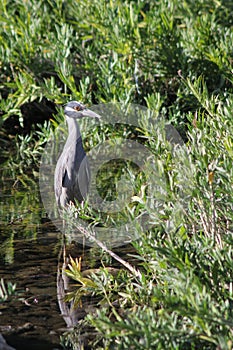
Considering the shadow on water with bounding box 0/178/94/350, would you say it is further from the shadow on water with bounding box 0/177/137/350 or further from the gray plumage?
the gray plumage

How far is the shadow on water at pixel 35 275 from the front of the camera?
11.3ft

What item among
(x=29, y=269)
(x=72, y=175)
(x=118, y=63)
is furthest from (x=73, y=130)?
(x=29, y=269)

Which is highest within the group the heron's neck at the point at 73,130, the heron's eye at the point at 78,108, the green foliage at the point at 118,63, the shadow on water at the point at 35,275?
the green foliage at the point at 118,63

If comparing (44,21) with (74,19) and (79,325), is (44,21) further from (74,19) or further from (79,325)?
(79,325)

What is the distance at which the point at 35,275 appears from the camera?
14.0 feet

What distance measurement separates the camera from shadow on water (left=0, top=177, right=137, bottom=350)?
3459 millimetres

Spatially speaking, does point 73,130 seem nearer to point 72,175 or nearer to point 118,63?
point 72,175

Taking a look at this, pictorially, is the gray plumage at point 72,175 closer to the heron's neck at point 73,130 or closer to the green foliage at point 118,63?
the heron's neck at point 73,130

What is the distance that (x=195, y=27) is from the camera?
22.4 feet

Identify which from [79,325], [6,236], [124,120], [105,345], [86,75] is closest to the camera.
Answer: [105,345]

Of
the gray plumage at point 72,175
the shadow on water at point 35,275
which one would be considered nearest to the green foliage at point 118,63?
the shadow on water at point 35,275

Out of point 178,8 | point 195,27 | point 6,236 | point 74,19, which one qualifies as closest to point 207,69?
point 195,27

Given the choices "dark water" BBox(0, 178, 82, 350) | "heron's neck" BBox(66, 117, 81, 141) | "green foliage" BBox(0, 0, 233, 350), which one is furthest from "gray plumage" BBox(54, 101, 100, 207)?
"green foliage" BBox(0, 0, 233, 350)

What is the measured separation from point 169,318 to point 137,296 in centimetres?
87
